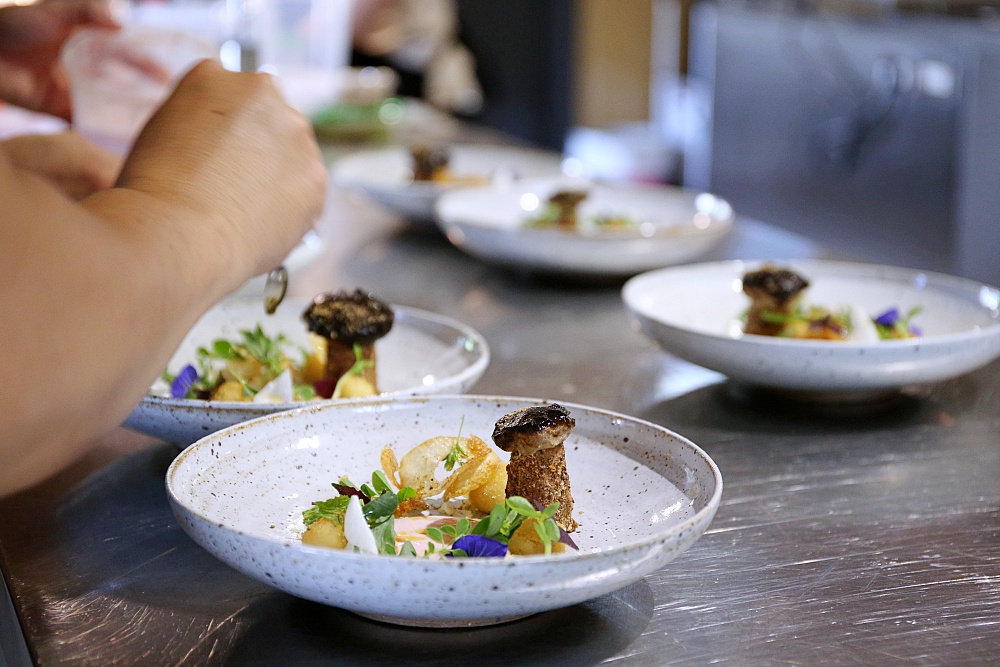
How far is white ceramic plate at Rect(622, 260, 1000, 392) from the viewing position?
3.82ft

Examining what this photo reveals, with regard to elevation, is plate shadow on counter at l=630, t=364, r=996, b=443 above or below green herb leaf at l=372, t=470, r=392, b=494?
below

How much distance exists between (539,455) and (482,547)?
12cm

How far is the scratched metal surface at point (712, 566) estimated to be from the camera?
2.45ft

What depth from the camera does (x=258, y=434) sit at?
2.99 ft

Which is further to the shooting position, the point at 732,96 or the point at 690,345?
the point at 732,96

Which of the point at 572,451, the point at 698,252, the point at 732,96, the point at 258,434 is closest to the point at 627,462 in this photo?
the point at 572,451

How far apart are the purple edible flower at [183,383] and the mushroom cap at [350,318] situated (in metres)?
0.13

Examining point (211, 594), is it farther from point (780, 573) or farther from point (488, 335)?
point (488, 335)

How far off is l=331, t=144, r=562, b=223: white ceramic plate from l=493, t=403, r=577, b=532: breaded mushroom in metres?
1.35

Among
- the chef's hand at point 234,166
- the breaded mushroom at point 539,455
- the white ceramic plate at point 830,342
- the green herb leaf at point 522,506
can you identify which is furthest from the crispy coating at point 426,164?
the green herb leaf at point 522,506

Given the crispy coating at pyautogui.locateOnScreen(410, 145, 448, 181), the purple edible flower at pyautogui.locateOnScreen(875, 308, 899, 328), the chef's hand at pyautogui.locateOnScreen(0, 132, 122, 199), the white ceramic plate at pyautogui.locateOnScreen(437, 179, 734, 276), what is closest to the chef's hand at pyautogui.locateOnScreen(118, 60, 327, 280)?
the chef's hand at pyautogui.locateOnScreen(0, 132, 122, 199)

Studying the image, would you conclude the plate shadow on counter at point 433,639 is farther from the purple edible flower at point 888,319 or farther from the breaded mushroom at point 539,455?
the purple edible flower at point 888,319

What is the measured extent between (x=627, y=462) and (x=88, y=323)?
446mm

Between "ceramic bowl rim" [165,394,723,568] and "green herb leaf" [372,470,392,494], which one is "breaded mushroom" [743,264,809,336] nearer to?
"ceramic bowl rim" [165,394,723,568]
